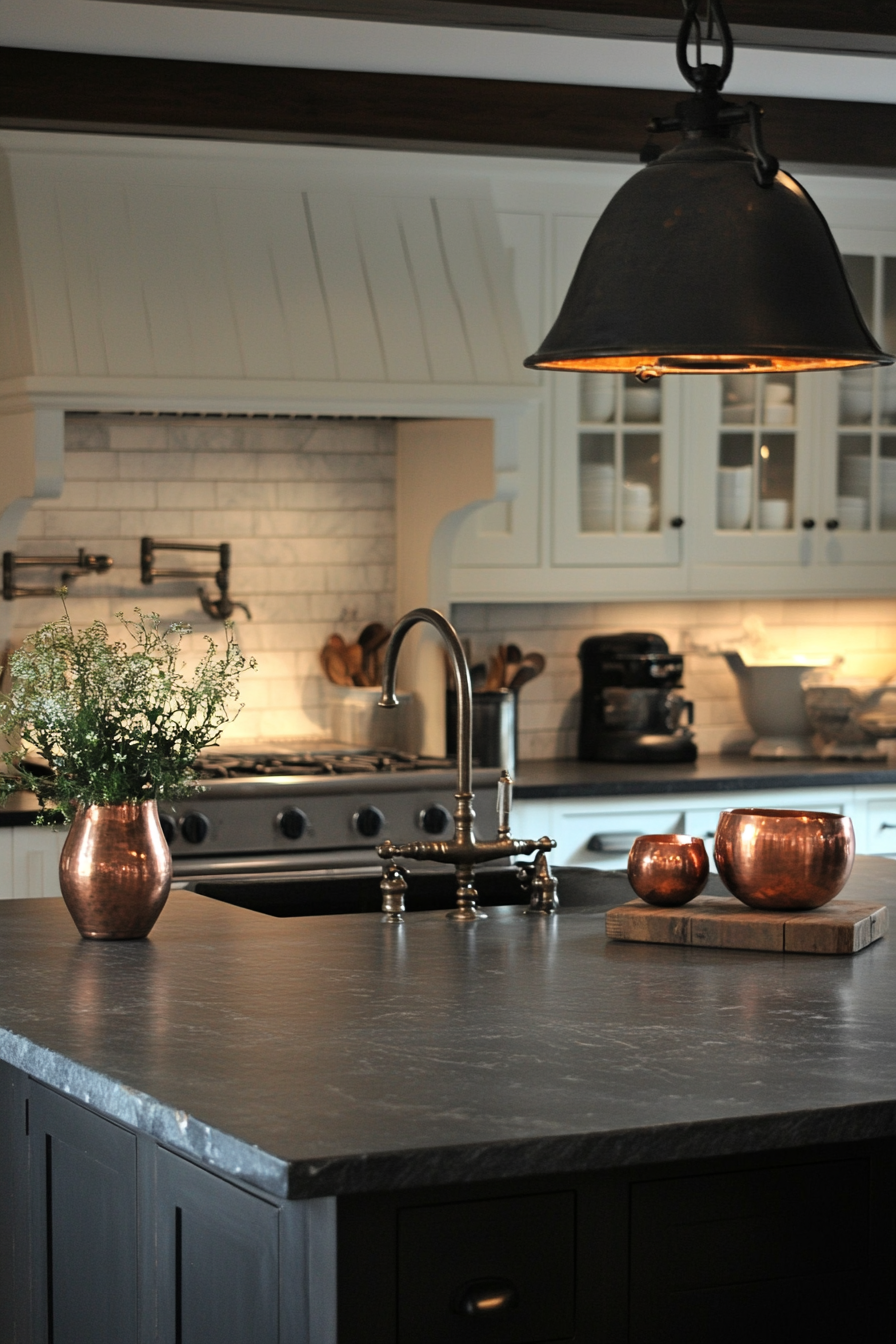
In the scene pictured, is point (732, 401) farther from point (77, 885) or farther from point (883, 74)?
point (77, 885)

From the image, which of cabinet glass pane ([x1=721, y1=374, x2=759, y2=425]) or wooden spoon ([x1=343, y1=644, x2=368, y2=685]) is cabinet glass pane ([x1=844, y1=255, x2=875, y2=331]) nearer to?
cabinet glass pane ([x1=721, y1=374, x2=759, y2=425])

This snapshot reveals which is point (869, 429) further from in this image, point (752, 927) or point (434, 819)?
point (752, 927)

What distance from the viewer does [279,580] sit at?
207 inches

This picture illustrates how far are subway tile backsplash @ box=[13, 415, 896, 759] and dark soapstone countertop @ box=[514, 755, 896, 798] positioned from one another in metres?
0.37

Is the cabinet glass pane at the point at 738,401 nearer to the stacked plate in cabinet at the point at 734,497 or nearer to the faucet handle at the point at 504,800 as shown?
the stacked plate in cabinet at the point at 734,497

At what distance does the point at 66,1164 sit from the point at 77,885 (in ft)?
1.63

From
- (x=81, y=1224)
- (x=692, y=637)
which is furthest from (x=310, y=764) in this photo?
(x=81, y=1224)

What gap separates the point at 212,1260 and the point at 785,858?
1072mm

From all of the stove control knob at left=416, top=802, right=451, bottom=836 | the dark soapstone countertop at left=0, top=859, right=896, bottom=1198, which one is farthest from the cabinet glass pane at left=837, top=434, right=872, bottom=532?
the dark soapstone countertop at left=0, top=859, right=896, bottom=1198

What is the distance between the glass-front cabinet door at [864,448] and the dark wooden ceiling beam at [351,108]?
0.97 meters

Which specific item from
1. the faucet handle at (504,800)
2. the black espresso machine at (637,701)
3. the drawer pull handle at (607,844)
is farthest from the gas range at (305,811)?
the faucet handle at (504,800)

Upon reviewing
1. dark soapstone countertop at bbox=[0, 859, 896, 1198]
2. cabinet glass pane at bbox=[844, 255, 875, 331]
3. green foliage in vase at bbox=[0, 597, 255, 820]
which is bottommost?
dark soapstone countertop at bbox=[0, 859, 896, 1198]

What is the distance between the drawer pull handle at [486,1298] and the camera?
1.70 m

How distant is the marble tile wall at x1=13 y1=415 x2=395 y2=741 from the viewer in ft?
16.4
